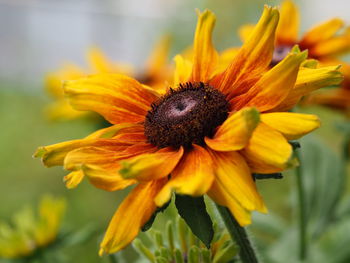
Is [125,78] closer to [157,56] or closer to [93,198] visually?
→ [157,56]

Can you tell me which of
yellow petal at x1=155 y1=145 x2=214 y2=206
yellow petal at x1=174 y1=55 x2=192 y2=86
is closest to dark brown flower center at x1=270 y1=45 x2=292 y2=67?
yellow petal at x1=174 y1=55 x2=192 y2=86

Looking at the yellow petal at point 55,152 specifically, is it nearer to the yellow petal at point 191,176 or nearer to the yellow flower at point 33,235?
the yellow petal at point 191,176

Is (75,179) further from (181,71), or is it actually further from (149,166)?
(181,71)

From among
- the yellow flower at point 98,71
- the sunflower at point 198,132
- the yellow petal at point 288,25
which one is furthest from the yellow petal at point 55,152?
the yellow flower at point 98,71

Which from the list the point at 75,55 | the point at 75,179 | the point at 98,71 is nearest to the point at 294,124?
the point at 75,179

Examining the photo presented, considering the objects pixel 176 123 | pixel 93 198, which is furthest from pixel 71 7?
pixel 176 123

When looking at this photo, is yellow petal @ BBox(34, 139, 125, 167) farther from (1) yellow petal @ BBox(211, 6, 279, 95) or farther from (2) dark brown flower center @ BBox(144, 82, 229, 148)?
(1) yellow petal @ BBox(211, 6, 279, 95)
